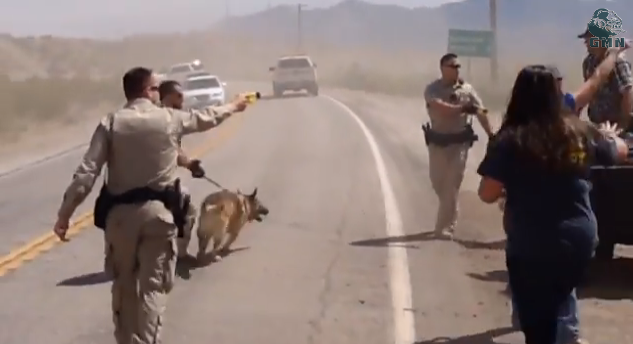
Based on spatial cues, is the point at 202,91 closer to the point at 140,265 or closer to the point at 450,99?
the point at 450,99

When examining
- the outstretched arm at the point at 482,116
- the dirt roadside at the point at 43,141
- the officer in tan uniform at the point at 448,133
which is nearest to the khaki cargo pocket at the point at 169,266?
the outstretched arm at the point at 482,116

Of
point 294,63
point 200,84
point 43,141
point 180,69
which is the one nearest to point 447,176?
point 43,141

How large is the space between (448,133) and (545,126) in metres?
7.01

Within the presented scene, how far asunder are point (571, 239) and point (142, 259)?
2.65 meters

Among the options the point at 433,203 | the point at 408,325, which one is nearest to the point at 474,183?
the point at 433,203

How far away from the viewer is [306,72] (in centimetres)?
5297

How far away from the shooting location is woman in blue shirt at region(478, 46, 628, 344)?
5418 mm

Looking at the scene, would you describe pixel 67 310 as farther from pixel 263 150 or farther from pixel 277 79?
pixel 277 79

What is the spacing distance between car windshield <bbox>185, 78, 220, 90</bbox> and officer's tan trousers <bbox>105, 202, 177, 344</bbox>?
117 ft

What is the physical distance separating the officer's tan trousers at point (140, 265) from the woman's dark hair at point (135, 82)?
2.22ft

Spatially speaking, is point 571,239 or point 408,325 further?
point 408,325

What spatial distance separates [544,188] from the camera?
216 inches

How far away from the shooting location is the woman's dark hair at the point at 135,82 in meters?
6.95

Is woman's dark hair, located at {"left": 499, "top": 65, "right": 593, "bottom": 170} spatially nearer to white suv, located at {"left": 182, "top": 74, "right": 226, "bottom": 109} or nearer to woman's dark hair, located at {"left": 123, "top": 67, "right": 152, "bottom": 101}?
woman's dark hair, located at {"left": 123, "top": 67, "right": 152, "bottom": 101}
